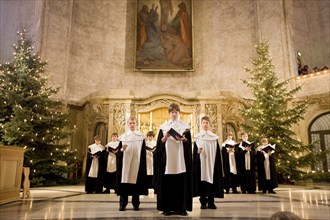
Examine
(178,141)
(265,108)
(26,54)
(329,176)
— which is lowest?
(329,176)

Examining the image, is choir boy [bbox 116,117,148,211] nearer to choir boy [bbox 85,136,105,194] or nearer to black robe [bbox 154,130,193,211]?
black robe [bbox 154,130,193,211]

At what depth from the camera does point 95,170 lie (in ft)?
26.1

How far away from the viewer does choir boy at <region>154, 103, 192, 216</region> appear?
13.5ft

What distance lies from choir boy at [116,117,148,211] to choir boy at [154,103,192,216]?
442 millimetres

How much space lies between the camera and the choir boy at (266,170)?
769 centimetres

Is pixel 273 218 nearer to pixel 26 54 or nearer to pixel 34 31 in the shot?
pixel 26 54

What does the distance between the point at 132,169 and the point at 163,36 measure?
13442 mm

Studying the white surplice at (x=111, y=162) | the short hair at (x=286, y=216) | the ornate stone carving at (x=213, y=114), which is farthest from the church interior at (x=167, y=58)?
the short hair at (x=286, y=216)

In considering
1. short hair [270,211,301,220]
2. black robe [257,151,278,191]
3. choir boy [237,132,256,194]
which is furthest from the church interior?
short hair [270,211,301,220]

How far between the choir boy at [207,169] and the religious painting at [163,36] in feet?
38.7

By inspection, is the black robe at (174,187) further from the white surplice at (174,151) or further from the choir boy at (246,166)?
the choir boy at (246,166)

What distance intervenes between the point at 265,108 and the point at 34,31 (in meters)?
12.1

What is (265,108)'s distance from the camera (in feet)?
37.2

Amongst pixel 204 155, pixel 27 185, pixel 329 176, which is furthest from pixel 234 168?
pixel 329 176
